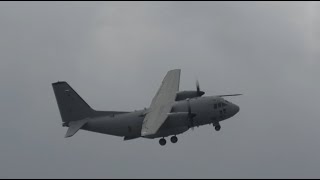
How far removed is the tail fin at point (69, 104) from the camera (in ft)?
225

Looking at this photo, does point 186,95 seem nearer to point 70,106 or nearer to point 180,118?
point 180,118

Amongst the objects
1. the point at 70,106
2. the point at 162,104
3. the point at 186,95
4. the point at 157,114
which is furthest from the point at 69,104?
the point at 186,95

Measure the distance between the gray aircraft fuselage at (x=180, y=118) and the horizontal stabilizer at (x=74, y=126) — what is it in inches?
113

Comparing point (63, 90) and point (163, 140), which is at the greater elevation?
point (63, 90)

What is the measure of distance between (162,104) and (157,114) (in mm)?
3329

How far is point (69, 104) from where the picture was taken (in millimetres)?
69000

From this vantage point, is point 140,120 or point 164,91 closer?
A: point 140,120

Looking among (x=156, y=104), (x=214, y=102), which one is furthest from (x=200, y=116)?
(x=156, y=104)

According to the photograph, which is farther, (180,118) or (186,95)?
(186,95)

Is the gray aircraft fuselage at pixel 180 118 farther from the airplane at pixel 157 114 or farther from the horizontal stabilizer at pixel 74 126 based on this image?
the horizontal stabilizer at pixel 74 126

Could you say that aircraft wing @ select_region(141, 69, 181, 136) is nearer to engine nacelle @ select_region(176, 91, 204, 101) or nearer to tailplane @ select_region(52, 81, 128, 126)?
engine nacelle @ select_region(176, 91, 204, 101)

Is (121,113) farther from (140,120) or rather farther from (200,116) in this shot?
(200,116)

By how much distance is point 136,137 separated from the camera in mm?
66562

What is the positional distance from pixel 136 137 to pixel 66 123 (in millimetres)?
9369
